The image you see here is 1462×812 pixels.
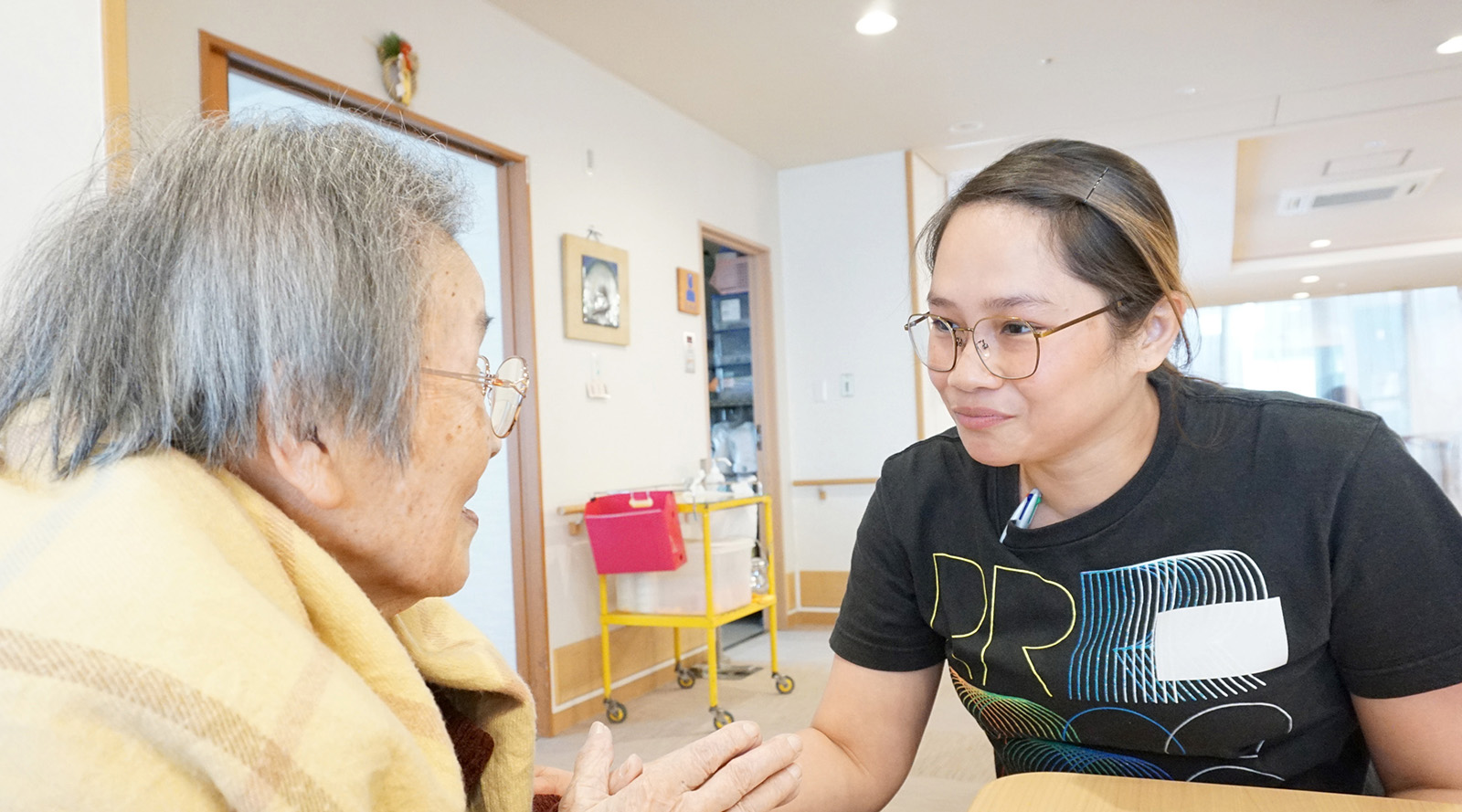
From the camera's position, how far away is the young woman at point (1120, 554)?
103 cm

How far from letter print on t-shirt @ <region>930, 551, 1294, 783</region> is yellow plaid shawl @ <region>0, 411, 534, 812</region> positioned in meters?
0.75

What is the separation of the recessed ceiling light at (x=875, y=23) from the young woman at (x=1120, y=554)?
286 centimetres

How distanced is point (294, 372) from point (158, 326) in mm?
93

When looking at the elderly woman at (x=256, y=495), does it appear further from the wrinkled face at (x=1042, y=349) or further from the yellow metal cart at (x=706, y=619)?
the yellow metal cart at (x=706, y=619)

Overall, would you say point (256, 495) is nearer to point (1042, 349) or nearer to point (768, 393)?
point (1042, 349)

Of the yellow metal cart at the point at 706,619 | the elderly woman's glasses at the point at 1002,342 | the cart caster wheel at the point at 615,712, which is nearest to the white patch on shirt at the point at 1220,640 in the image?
the elderly woman's glasses at the point at 1002,342

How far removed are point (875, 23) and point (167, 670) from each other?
12.8 feet

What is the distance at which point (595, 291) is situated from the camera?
4.06 m

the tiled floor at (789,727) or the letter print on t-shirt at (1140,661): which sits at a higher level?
the letter print on t-shirt at (1140,661)

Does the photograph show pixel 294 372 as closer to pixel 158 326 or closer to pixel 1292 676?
pixel 158 326

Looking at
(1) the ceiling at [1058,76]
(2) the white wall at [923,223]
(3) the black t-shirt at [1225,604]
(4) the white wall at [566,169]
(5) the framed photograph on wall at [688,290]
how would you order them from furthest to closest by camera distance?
(2) the white wall at [923,223] → (5) the framed photograph on wall at [688,290] → (1) the ceiling at [1058,76] → (4) the white wall at [566,169] → (3) the black t-shirt at [1225,604]

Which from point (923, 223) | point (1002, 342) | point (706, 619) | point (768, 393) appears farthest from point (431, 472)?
point (923, 223)

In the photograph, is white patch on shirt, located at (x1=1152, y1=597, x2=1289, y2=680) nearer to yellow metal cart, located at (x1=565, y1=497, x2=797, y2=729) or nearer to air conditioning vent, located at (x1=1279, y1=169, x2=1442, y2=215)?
yellow metal cart, located at (x1=565, y1=497, x2=797, y2=729)

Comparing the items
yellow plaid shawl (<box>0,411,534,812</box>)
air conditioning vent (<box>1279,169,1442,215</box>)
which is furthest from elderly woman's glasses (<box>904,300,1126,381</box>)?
air conditioning vent (<box>1279,169,1442,215</box>)
